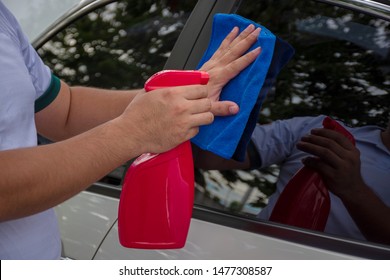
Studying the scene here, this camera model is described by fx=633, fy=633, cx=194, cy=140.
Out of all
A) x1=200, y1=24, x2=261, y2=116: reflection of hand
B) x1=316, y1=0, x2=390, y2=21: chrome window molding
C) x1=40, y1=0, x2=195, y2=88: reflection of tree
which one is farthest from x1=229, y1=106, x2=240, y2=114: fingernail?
x1=40, y1=0, x2=195, y2=88: reflection of tree

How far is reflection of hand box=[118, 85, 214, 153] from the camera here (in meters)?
1.28

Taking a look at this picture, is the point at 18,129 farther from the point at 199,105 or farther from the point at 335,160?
the point at 335,160

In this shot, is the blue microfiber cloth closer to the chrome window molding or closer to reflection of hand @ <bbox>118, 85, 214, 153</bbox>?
reflection of hand @ <bbox>118, 85, 214, 153</bbox>

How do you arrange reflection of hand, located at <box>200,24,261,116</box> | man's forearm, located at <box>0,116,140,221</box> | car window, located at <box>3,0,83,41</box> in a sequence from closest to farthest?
man's forearm, located at <box>0,116,140,221</box>
reflection of hand, located at <box>200,24,261,116</box>
car window, located at <box>3,0,83,41</box>

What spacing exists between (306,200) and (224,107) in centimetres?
44

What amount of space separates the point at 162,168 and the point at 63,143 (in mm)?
210

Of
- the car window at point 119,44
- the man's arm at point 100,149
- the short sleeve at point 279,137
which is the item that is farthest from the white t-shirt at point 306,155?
the car window at point 119,44

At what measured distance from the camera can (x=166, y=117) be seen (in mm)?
A: 1282

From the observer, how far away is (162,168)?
1.31 metres

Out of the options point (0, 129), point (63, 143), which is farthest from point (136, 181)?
point (0, 129)

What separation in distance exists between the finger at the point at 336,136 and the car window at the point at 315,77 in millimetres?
48

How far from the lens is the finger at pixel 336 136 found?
1.60 meters
